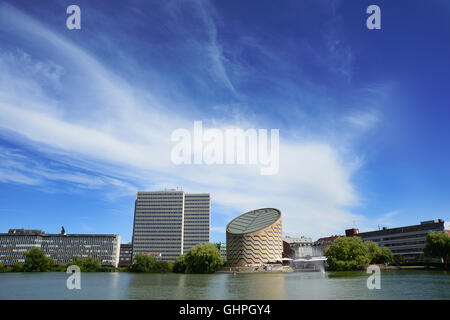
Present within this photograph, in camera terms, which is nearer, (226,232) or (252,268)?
(252,268)

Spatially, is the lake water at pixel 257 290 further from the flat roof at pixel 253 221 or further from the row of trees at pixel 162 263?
the flat roof at pixel 253 221

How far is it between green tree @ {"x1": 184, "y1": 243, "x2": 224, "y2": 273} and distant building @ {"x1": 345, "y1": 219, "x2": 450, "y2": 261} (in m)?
75.3

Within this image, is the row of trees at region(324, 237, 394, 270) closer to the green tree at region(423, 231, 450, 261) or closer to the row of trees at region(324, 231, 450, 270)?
the row of trees at region(324, 231, 450, 270)

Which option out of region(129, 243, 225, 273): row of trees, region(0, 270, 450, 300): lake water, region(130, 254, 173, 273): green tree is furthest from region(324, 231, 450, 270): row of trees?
region(130, 254, 173, 273): green tree

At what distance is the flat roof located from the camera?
15475cm

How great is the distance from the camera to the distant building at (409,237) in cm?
11928

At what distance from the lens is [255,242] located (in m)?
145

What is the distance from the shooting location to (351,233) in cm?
16688

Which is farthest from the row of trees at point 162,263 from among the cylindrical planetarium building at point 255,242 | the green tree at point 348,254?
the green tree at point 348,254
